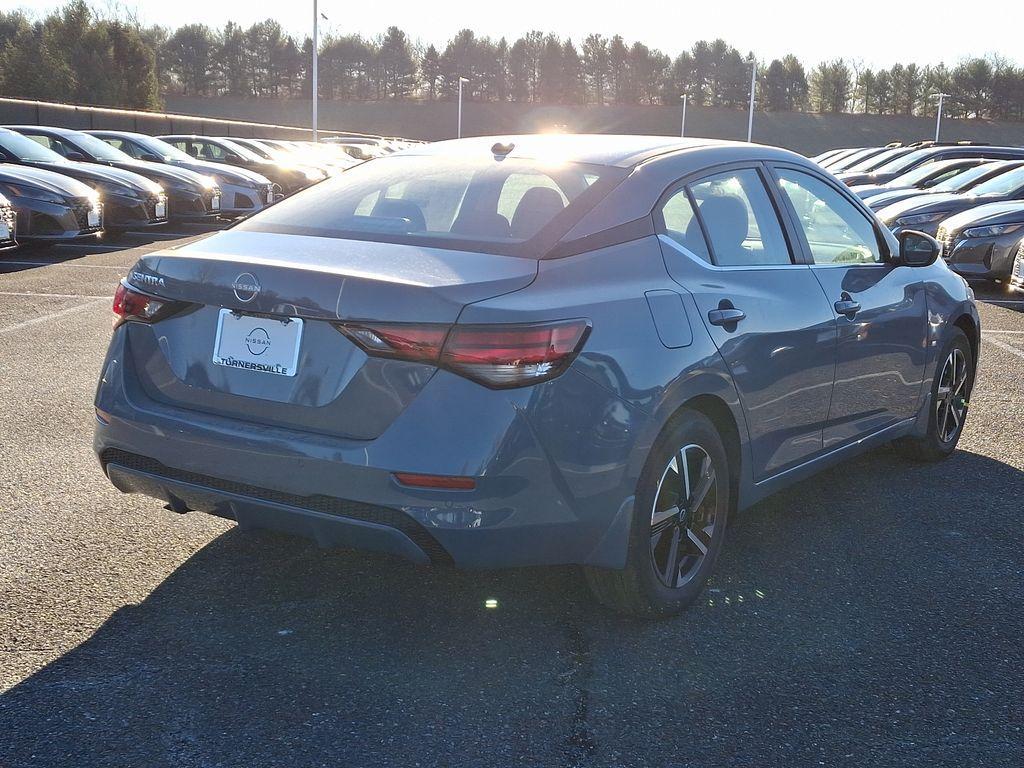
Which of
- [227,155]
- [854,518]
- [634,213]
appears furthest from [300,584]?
[227,155]

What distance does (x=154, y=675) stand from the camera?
10.2 feet

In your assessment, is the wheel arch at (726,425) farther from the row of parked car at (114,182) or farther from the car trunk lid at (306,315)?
the row of parked car at (114,182)

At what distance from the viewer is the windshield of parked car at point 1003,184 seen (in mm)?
15219

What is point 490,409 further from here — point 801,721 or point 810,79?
point 810,79

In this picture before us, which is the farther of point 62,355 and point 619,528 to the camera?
point 62,355

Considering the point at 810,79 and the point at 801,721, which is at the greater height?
the point at 810,79

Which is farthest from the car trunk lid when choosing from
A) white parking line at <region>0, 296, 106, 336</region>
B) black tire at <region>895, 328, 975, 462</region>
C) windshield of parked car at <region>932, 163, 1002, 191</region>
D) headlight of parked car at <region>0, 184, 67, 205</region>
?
windshield of parked car at <region>932, 163, 1002, 191</region>

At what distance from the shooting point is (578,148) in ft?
13.5

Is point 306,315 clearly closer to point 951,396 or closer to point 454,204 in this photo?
point 454,204

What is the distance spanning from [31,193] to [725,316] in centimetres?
1133

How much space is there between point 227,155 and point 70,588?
1953 centimetres

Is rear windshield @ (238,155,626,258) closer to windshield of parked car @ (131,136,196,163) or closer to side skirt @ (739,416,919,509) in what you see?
side skirt @ (739,416,919,509)

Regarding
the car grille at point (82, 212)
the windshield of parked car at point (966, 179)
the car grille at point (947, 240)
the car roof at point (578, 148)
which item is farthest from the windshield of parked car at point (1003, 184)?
the car roof at point (578, 148)

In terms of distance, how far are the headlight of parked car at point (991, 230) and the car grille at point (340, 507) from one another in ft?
36.8
